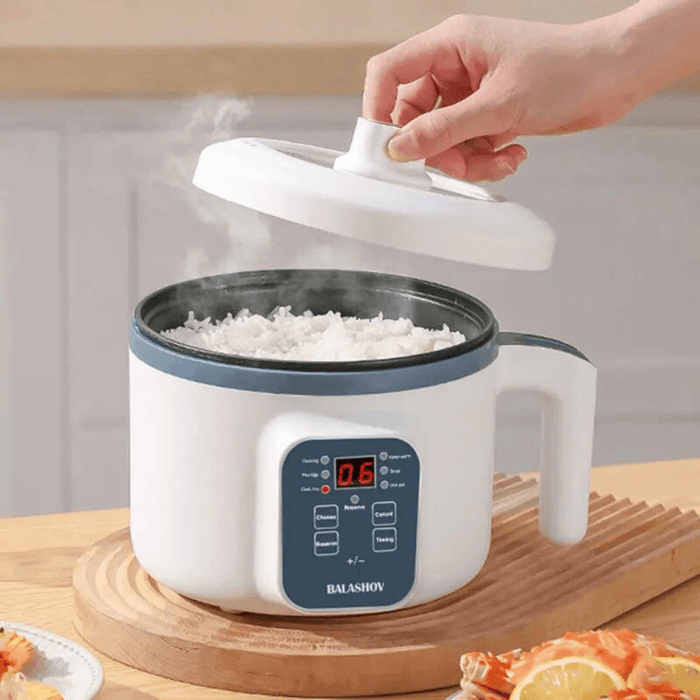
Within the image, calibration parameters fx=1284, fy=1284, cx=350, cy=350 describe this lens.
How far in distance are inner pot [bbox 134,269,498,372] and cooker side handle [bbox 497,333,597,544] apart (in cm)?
4

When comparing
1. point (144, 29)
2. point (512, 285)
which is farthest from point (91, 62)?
point (512, 285)

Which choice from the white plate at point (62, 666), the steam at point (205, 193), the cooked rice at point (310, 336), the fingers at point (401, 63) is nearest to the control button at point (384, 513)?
the cooked rice at point (310, 336)

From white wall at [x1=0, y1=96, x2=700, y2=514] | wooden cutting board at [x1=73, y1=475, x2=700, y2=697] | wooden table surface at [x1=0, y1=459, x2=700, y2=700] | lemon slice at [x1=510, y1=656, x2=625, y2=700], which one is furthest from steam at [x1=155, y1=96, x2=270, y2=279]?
lemon slice at [x1=510, y1=656, x2=625, y2=700]

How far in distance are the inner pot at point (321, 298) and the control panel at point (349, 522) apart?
6.6 inches

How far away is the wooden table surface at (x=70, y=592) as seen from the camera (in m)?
0.92

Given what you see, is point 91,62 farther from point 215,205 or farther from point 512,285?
point 512,285

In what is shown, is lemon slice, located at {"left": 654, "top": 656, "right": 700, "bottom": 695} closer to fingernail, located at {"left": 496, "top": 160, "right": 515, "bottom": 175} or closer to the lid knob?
the lid knob

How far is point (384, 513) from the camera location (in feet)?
3.04

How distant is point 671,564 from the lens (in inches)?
43.1

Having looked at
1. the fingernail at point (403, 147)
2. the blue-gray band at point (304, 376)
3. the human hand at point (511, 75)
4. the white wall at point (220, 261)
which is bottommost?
the white wall at point (220, 261)

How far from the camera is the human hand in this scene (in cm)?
116

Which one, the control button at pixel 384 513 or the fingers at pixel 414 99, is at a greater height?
the fingers at pixel 414 99

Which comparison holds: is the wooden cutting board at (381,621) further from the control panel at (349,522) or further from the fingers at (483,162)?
the fingers at (483,162)

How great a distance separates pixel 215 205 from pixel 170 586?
1.39 m
